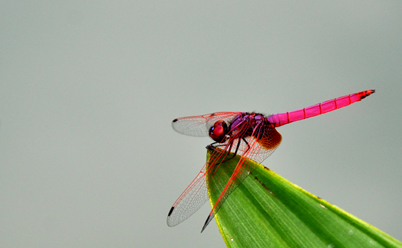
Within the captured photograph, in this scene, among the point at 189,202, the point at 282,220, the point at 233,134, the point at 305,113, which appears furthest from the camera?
the point at 305,113

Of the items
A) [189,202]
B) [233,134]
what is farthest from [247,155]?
[189,202]

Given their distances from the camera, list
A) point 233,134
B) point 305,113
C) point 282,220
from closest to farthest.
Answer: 1. point 282,220
2. point 233,134
3. point 305,113

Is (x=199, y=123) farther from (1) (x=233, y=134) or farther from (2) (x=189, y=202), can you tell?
(2) (x=189, y=202)

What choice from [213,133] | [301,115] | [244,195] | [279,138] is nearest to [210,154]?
[244,195]

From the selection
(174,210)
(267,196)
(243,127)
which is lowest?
(174,210)

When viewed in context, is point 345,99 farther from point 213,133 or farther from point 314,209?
point 314,209

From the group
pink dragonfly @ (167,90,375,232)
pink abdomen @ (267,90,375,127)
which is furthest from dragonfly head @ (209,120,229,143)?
pink abdomen @ (267,90,375,127)
